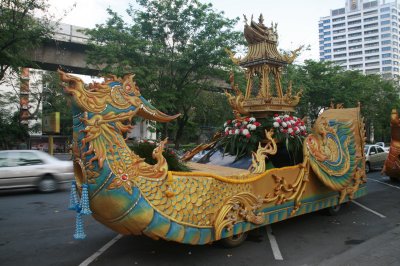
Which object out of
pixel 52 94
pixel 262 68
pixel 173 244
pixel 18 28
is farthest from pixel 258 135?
pixel 52 94

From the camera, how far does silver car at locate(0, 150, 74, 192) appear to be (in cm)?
1060

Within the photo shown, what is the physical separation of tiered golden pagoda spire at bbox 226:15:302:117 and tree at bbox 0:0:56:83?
9.57 meters

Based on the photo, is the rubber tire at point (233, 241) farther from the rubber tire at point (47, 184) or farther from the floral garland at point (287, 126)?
the rubber tire at point (47, 184)

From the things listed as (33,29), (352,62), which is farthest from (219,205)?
(352,62)

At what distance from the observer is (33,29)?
14125mm

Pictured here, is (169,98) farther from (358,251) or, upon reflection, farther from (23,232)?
(358,251)

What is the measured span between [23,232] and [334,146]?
651cm

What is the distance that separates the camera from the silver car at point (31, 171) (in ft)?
34.8

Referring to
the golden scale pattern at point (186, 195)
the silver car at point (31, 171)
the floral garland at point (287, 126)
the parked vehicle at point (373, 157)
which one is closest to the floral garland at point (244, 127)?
the floral garland at point (287, 126)

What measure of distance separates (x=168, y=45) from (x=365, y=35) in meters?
107

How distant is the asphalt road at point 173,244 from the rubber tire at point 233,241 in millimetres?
82

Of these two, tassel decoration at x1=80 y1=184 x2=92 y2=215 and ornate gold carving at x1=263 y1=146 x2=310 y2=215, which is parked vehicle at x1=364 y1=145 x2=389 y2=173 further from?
tassel decoration at x1=80 y1=184 x2=92 y2=215

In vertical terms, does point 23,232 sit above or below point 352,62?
below

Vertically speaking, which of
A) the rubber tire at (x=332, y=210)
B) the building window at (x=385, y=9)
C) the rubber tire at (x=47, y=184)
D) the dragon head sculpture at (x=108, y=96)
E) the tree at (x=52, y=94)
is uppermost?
the building window at (x=385, y=9)
